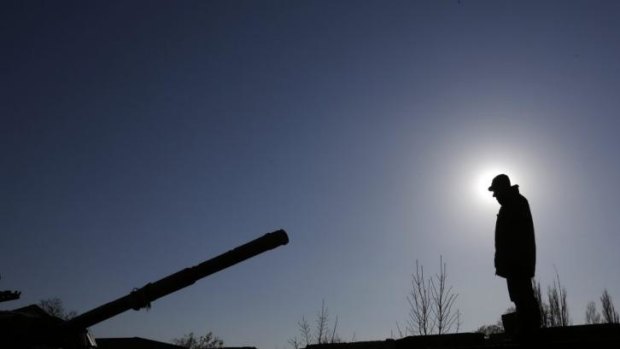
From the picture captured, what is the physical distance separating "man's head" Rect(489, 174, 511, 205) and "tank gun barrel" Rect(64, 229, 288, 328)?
19.4ft

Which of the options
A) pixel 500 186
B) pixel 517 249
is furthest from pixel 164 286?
pixel 517 249

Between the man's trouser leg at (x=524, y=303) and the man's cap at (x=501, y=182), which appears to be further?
the man's cap at (x=501, y=182)

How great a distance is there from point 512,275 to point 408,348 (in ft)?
5.41

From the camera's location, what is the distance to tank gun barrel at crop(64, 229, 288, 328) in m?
10.9

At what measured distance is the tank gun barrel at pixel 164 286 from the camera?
10898 millimetres

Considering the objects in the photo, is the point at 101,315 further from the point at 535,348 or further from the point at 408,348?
the point at 535,348

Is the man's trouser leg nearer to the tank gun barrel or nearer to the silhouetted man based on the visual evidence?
the silhouetted man

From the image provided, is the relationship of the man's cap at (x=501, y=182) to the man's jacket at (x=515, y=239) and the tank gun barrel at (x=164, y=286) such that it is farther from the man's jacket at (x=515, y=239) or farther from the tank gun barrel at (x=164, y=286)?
the tank gun barrel at (x=164, y=286)

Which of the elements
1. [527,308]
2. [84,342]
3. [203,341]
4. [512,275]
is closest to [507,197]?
[512,275]

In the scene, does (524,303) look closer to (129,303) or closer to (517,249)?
(517,249)

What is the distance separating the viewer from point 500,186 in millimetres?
6352

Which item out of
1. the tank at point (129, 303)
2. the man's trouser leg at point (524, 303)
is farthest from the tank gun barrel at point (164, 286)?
the man's trouser leg at point (524, 303)

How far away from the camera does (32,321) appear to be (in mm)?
10195

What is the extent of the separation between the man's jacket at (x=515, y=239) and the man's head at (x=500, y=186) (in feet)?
0.25
